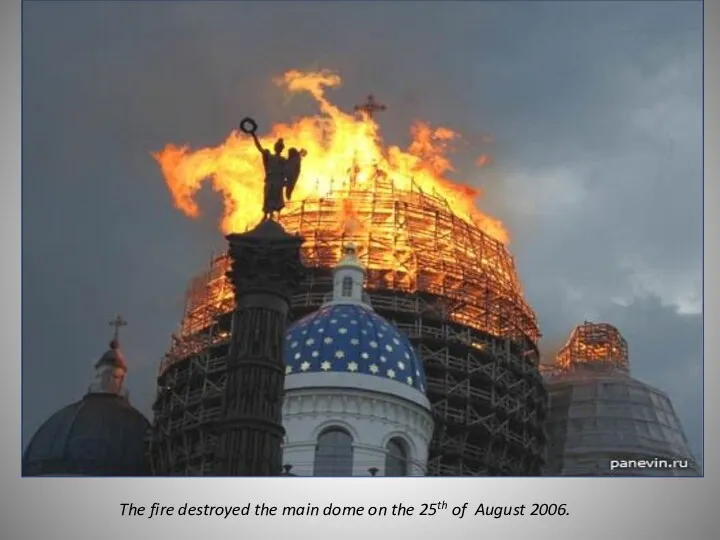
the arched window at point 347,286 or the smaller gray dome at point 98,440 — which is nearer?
the arched window at point 347,286

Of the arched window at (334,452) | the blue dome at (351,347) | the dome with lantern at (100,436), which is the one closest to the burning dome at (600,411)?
the blue dome at (351,347)

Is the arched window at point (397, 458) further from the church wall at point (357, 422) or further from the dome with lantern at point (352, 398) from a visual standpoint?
the church wall at point (357, 422)

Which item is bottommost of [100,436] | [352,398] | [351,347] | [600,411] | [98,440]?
[352,398]

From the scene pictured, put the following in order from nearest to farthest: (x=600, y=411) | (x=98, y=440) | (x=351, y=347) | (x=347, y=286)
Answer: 1. (x=351, y=347)
2. (x=347, y=286)
3. (x=98, y=440)
4. (x=600, y=411)

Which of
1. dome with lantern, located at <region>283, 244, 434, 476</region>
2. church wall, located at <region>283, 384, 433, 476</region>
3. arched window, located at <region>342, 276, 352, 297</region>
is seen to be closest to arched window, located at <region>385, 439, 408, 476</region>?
dome with lantern, located at <region>283, 244, 434, 476</region>

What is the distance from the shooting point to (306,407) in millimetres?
38656

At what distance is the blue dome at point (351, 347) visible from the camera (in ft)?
129

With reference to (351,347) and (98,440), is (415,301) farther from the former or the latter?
(98,440)

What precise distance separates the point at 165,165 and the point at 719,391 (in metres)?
11.5

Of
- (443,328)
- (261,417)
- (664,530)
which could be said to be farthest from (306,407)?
(664,530)

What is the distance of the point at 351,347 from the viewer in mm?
39469

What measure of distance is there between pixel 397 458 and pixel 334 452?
1.42 m

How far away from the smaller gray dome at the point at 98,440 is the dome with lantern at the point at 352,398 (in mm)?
4058

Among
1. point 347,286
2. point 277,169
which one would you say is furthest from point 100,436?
point 277,169
